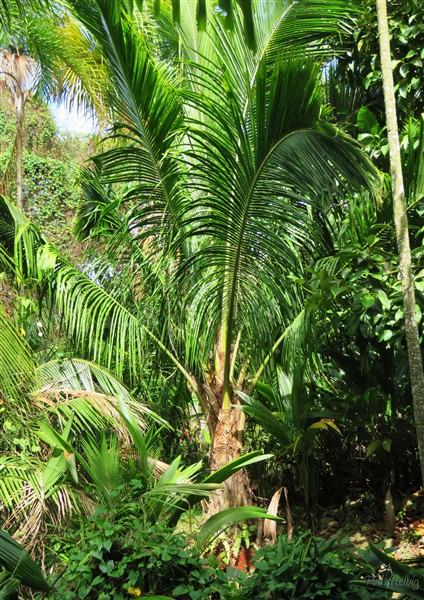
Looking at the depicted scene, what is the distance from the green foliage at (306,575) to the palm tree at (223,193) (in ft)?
5.98

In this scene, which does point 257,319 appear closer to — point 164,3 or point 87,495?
point 87,495

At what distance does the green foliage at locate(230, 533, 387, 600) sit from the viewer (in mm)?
3473

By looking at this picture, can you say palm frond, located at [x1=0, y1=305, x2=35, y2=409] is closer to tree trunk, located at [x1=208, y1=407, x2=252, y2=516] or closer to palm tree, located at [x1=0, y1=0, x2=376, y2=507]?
palm tree, located at [x1=0, y1=0, x2=376, y2=507]

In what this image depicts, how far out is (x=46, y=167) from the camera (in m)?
16.0

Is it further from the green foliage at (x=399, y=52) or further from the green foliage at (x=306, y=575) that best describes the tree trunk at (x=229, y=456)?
the green foliage at (x=399, y=52)

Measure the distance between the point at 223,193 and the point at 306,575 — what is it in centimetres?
263

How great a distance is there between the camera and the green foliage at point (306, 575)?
3.47 m

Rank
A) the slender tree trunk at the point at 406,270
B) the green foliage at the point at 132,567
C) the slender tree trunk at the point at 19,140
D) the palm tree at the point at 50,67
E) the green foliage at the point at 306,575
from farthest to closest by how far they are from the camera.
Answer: the slender tree trunk at the point at 19,140, the palm tree at the point at 50,67, the slender tree trunk at the point at 406,270, the green foliage at the point at 132,567, the green foliage at the point at 306,575

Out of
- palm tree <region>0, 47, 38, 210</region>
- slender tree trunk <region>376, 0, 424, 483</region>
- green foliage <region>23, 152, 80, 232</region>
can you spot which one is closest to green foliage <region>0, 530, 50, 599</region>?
slender tree trunk <region>376, 0, 424, 483</region>

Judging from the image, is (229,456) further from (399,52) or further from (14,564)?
(399,52)

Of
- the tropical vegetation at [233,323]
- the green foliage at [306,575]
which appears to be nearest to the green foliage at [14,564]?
the tropical vegetation at [233,323]

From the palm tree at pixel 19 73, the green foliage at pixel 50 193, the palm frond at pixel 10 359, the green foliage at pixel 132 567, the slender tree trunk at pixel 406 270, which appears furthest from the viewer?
the green foliage at pixel 50 193

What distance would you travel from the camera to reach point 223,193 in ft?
16.6

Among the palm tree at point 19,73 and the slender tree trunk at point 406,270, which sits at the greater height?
the palm tree at point 19,73
